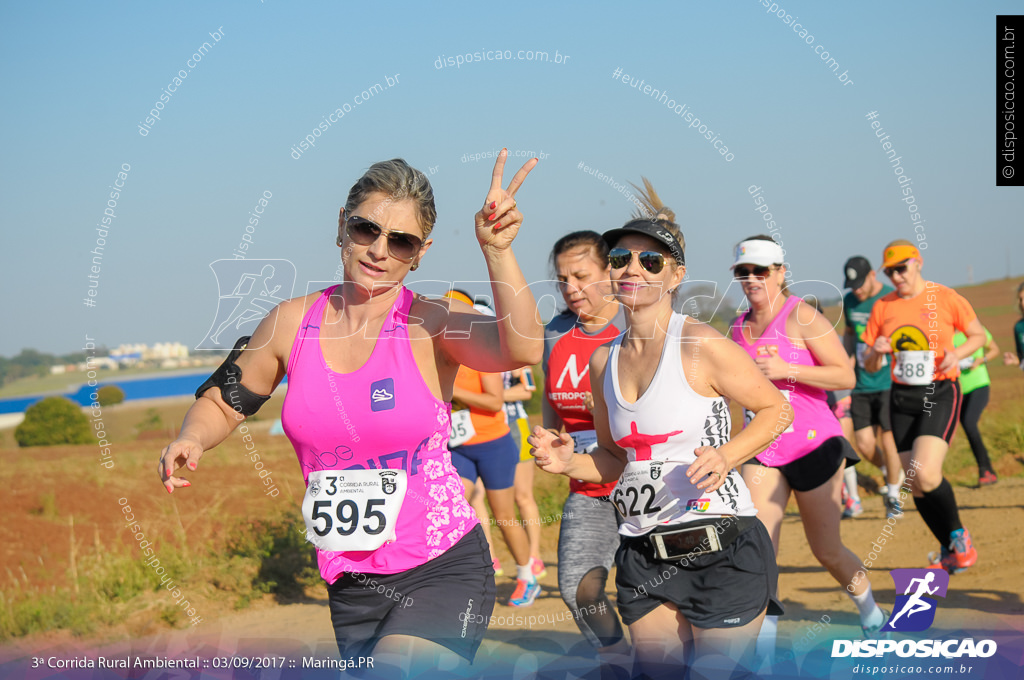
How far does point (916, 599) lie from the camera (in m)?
5.05

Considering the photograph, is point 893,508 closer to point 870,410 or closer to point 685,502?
point 870,410

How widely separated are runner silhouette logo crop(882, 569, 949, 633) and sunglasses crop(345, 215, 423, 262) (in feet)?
12.3

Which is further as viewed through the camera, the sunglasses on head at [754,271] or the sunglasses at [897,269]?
the sunglasses at [897,269]

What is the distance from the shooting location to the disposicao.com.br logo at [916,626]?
414 cm

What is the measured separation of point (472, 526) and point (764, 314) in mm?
2677

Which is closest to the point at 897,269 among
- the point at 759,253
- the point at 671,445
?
the point at 759,253

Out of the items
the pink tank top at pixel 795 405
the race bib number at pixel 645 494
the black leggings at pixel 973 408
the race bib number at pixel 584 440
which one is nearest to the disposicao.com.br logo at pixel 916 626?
the pink tank top at pixel 795 405

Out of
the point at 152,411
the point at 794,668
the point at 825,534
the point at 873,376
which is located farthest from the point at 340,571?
the point at 152,411

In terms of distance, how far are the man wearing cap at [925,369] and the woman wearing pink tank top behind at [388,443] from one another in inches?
172

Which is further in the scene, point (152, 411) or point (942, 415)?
point (152, 411)

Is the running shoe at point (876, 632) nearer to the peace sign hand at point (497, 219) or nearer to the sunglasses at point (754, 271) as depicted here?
the sunglasses at point (754, 271)

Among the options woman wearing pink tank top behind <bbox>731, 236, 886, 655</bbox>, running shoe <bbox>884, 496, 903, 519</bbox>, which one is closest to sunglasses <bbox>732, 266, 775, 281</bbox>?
woman wearing pink tank top behind <bbox>731, 236, 886, 655</bbox>

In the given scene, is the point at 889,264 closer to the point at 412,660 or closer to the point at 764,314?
the point at 764,314

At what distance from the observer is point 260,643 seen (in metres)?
5.43
